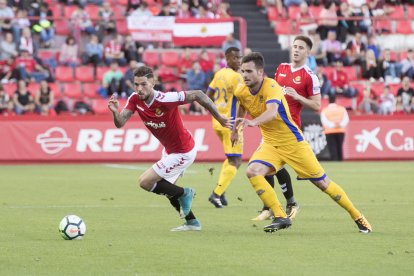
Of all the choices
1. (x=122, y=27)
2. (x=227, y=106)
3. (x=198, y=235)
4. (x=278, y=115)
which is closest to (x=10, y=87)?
(x=122, y=27)

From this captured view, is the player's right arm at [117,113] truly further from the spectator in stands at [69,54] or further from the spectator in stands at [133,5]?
the spectator in stands at [133,5]

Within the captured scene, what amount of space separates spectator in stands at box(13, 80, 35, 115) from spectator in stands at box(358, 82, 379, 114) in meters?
9.49

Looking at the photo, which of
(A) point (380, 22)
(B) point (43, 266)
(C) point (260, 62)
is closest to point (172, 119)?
(C) point (260, 62)

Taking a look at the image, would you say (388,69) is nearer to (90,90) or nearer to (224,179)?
(90,90)

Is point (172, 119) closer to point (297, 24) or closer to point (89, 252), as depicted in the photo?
point (89, 252)

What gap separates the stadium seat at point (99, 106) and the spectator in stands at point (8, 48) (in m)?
2.48

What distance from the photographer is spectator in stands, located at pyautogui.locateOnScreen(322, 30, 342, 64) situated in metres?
31.6

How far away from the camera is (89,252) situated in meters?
9.63

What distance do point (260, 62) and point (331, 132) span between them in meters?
15.8

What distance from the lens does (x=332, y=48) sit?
31.7m

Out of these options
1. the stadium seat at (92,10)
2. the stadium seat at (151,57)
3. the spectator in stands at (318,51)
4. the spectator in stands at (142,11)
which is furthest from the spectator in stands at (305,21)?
the stadium seat at (92,10)

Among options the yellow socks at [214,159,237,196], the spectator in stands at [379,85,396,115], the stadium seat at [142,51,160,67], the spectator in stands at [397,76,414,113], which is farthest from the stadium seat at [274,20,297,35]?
the yellow socks at [214,159,237,196]

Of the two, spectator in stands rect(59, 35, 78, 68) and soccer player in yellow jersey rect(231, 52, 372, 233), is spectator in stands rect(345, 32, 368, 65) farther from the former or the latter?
soccer player in yellow jersey rect(231, 52, 372, 233)

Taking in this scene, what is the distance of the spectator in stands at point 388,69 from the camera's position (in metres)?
31.4
